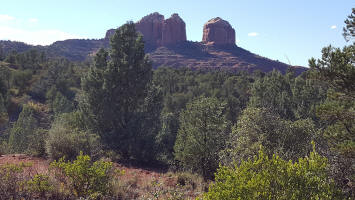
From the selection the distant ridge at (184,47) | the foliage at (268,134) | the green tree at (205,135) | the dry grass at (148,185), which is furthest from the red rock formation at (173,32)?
the foliage at (268,134)

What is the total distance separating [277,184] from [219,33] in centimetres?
14501

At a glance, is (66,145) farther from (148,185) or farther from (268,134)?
(268,134)

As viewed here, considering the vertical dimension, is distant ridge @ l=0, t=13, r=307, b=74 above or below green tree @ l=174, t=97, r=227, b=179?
above

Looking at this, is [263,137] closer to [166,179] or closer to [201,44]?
[166,179]

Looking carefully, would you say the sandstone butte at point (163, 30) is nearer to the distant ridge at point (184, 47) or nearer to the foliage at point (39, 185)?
the distant ridge at point (184, 47)

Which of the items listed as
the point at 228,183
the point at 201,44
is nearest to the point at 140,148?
the point at 228,183

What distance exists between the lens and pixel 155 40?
481 ft

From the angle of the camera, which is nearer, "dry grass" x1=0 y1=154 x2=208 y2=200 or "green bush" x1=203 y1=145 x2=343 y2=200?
"green bush" x1=203 y1=145 x2=343 y2=200

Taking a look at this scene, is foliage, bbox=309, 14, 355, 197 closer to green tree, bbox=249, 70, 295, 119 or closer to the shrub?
the shrub

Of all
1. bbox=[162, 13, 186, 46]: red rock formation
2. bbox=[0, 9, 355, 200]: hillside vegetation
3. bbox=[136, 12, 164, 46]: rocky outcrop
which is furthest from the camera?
bbox=[136, 12, 164, 46]: rocky outcrop

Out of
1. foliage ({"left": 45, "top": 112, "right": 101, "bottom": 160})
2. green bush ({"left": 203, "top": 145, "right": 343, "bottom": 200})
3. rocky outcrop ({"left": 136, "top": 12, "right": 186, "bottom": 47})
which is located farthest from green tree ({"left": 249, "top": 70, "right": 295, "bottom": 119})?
rocky outcrop ({"left": 136, "top": 12, "right": 186, "bottom": 47})

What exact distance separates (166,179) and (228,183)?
6.30 metres

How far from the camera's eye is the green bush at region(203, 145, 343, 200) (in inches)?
150

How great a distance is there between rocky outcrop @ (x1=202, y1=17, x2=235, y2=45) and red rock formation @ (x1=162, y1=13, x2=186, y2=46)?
13.5 metres
